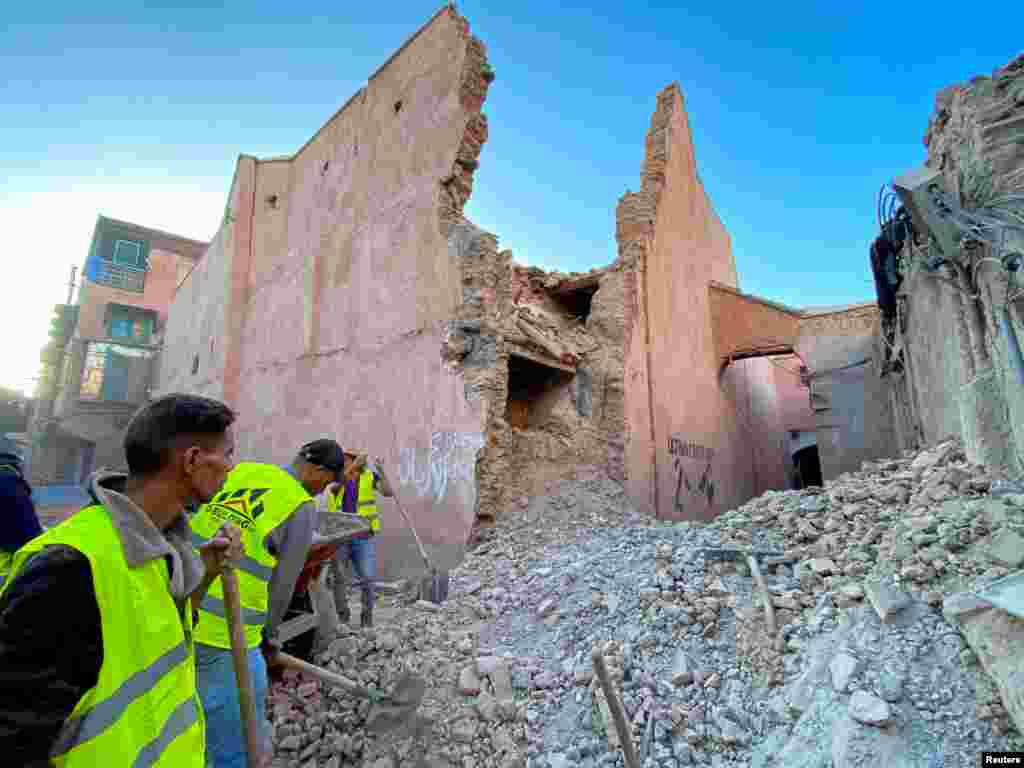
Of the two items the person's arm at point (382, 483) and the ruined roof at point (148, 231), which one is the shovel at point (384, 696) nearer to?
the person's arm at point (382, 483)

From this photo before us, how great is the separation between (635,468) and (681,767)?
18.1 ft

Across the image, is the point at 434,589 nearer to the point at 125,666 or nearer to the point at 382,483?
the point at 382,483

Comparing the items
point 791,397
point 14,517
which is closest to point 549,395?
point 14,517

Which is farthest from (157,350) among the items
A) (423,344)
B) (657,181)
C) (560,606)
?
(560,606)

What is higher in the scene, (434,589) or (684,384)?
(684,384)

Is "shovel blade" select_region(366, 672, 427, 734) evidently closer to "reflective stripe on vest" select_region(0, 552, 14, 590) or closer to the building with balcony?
"reflective stripe on vest" select_region(0, 552, 14, 590)

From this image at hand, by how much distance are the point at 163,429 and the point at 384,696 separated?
7.90 feet

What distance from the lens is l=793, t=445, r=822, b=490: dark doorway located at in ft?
52.7

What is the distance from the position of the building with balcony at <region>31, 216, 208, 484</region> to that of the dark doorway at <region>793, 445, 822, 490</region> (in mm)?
21345

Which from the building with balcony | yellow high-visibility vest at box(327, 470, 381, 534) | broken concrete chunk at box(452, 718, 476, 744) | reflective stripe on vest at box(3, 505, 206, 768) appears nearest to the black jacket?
reflective stripe on vest at box(3, 505, 206, 768)

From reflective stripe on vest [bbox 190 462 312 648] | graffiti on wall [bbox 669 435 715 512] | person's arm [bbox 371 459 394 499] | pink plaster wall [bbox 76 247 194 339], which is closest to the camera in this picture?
reflective stripe on vest [bbox 190 462 312 648]

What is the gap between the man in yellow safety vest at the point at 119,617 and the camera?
92 cm

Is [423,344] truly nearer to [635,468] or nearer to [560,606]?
[635,468]

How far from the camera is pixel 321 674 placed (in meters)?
2.91
